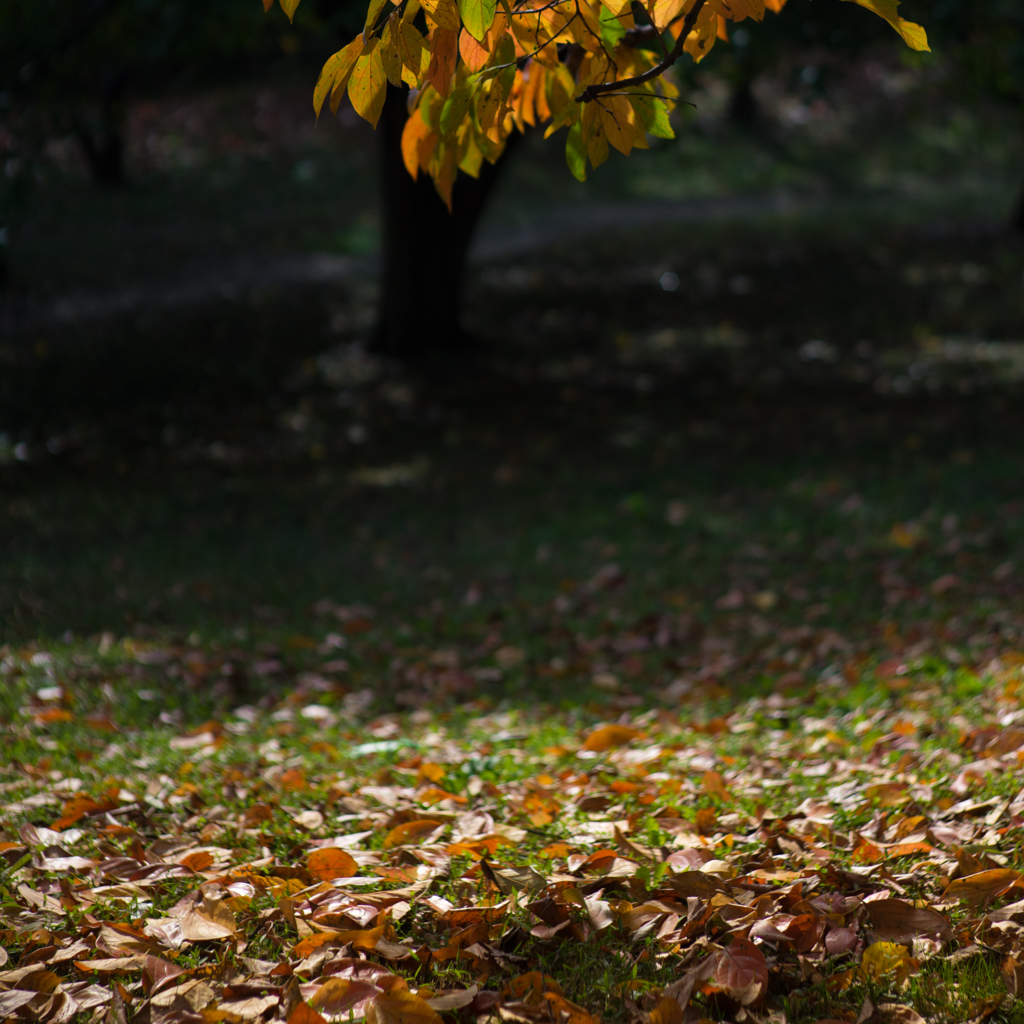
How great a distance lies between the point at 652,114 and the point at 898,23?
55 cm

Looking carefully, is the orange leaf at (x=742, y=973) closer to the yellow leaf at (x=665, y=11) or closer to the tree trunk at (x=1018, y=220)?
the yellow leaf at (x=665, y=11)

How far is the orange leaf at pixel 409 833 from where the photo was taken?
112 inches

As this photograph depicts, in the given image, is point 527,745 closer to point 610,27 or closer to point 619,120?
point 619,120

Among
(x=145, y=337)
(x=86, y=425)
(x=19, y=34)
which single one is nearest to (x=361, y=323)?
(x=145, y=337)

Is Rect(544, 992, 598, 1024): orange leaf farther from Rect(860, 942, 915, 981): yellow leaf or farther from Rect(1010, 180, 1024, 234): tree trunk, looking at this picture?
Rect(1010, 180, 1024, 234): tree trunk

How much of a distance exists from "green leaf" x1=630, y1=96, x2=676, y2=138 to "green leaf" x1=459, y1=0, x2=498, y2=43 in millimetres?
546

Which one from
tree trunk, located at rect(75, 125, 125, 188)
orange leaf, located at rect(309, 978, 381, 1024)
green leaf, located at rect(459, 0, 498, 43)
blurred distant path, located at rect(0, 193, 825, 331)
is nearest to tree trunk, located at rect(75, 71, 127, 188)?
tree trunk, located at rect(75, 125, 125, 188)

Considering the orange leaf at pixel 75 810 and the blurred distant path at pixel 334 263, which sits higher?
the blurred distant path at pixel 334 263

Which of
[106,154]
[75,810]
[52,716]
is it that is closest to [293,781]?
[75,810]

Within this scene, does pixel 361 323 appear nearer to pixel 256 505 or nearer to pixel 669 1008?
pixel 256 505

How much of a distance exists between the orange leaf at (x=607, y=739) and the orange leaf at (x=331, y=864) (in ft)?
4.55

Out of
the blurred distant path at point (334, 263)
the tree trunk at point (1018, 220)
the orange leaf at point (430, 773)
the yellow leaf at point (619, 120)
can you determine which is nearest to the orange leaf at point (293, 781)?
the orange leaf at point (430, 773)

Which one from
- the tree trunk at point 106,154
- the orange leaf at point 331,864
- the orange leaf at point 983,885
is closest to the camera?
the orange leaf at point 983,885

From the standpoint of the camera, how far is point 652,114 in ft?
7.77
